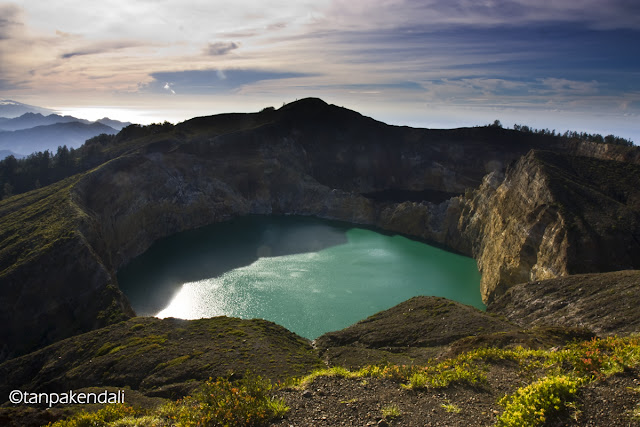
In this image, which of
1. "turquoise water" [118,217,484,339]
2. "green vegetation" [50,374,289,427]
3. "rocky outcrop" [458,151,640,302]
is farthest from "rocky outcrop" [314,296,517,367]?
"rocky outcrop" [458,151,640,302]

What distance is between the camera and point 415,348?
28391mm

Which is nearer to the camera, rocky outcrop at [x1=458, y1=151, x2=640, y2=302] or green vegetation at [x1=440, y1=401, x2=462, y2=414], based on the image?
green vegetation at [x1=440, y1=401, x2=462, y2=414]

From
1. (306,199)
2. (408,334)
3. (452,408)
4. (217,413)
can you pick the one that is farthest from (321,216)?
(217,413)

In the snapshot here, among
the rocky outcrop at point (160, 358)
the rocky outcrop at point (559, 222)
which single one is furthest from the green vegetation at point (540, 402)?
the rocky outcrop at point (559, 222)

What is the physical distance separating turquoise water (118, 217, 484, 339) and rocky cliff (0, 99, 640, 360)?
5252 millimetres

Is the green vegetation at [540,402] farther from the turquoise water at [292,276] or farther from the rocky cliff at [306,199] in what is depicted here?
the rocky cliff at [306,199]

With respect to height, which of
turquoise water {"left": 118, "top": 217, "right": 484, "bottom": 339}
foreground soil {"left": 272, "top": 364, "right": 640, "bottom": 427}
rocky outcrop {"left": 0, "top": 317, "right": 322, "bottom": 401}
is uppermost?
foreground soil {"left": 272, "top": 364, "right": 640, "bottom": 427}

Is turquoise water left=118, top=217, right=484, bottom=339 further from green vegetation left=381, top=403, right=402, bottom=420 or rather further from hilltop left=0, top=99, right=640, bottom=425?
green vegetation left=381, top=403, right=402, bottom=420

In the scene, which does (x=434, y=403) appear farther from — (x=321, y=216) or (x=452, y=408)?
(x=321, y=216)

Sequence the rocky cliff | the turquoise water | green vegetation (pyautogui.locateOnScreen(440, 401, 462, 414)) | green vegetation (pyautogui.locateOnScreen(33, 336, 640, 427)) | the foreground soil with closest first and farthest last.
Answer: the foreground soil
green vegetation (pyautogui.locateOnScreen(33, 336, 640, 427))
green vegetation (pyautogui.locateOnScreen(440, 401, 462, 414))
the rocky cliff
the turquoise water

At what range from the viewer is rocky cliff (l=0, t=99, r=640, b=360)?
3869 cm

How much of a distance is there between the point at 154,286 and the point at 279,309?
70.7 feet

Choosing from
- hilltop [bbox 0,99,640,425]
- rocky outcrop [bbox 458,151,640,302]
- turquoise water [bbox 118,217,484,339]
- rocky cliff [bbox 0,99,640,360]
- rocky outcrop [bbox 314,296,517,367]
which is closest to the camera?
hilltop [bbox 0,99,640,425]

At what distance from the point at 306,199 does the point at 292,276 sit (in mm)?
43878
